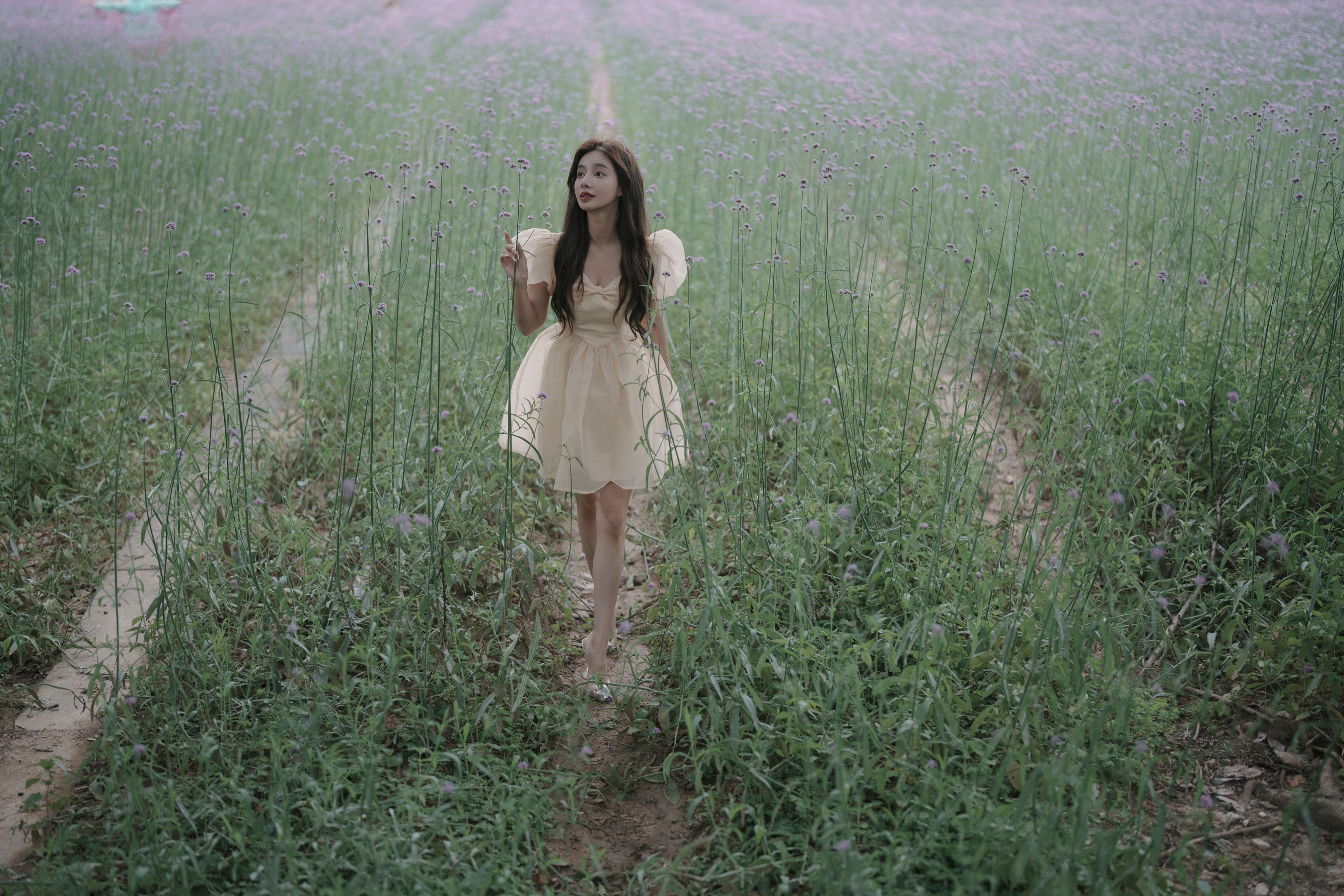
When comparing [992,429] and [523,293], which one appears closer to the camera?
[523,293]

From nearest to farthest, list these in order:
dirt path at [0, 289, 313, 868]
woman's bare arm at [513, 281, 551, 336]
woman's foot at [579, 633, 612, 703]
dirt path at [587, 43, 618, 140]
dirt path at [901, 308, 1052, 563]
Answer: dirt path at [0, 289, 313, 868] < woman's foot at [579, 633, 612, 703] < woman's bare arm at [513, 281, 551, 336] < dirt path at [901, 308, 1052, 563] < dirt path at [587, 43, 618, 140]

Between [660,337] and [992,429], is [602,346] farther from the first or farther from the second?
[992,429]

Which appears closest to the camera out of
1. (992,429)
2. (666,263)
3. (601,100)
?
(666,263)

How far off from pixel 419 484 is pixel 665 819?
67.3 inches

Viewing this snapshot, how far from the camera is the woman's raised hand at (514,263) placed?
97.1 inches

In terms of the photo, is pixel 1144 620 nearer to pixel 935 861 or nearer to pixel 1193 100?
pixel 935 861

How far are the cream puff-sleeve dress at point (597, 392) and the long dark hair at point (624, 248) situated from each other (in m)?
0.03

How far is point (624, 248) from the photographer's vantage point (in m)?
2.59

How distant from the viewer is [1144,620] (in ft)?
8.22

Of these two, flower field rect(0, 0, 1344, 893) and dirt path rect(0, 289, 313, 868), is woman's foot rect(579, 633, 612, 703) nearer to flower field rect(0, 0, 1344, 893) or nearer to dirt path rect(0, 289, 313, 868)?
flower field rect(0, 0, 1344, 893)

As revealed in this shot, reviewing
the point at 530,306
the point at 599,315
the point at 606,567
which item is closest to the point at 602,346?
the point at 599,315

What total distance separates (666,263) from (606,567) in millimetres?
962

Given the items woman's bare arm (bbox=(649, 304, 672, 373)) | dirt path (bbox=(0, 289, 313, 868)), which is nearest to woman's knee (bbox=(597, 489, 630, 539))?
woman's bare arm (bbox=(649, 304, 672, 373))

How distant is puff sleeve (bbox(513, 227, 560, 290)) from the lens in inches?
103
